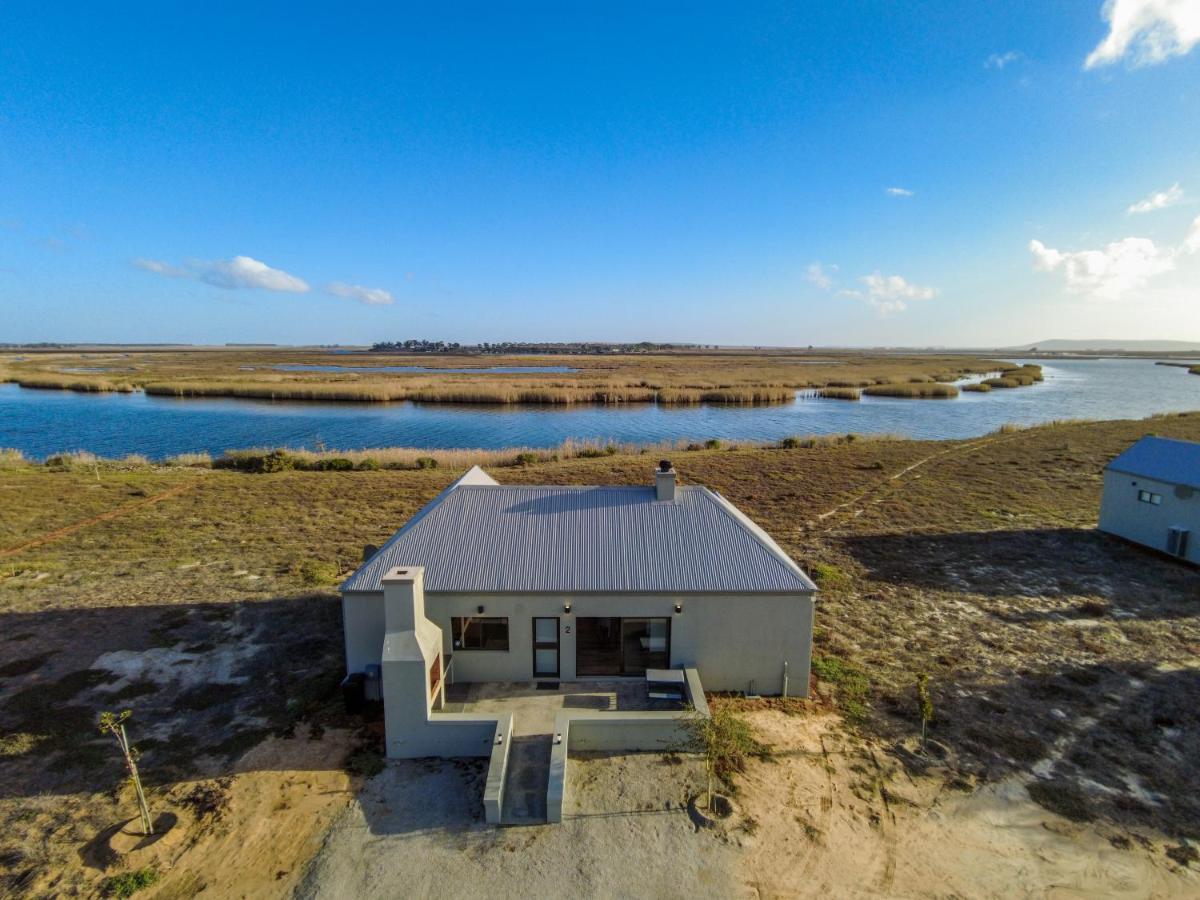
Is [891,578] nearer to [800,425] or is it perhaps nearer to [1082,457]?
[1082,457]

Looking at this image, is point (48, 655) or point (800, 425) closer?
point (48, 655)

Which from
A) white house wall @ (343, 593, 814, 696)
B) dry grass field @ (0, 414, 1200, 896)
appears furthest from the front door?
dry grass field @ (0, 414, 1200, 896)

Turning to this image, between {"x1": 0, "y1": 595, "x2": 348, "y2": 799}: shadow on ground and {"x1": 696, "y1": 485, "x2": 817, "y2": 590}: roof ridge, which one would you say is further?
{"x1": 696, "y1": 485, "x2": 817, "y2": 590}: roof ridge

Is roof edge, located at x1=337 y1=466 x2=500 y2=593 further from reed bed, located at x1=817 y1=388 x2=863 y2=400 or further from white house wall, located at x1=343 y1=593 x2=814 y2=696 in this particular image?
reed bed, located at x1=817 y1=388 x2=863 y2=400

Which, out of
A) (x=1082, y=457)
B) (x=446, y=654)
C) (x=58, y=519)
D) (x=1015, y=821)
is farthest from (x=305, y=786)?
(x=1082, y=457)

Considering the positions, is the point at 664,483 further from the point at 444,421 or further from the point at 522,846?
the point at 444,421

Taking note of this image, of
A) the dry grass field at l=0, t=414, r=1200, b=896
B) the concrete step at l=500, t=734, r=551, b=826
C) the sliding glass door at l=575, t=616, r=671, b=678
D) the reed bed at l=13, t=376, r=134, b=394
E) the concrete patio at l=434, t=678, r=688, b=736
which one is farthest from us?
the reed bed at l=13, t=376, r=134, b=394
